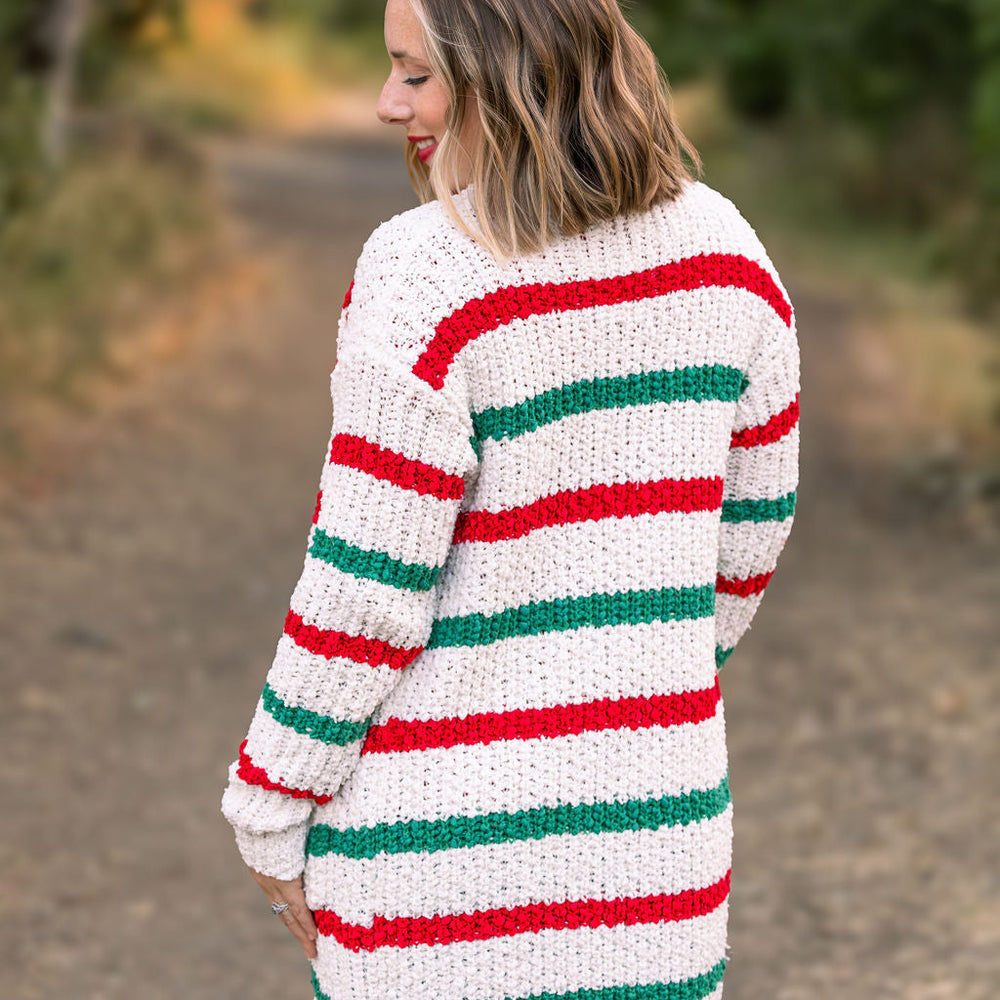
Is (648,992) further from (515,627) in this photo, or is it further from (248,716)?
(248,716)

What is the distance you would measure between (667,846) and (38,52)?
29.1 feet

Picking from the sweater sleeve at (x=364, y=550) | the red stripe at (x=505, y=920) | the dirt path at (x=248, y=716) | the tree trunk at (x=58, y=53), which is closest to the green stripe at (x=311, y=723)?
the sweater sleeve at (x=364, y=550)

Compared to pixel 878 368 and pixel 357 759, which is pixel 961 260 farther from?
pixel 357 759

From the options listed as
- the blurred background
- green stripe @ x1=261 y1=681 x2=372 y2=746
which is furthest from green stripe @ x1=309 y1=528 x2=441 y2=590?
the blurred background

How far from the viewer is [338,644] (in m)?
1.49

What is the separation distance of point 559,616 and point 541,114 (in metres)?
0.54

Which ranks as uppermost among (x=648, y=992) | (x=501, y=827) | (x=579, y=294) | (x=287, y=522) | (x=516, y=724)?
(x=579, y=294)

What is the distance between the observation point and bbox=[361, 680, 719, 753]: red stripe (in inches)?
61.2

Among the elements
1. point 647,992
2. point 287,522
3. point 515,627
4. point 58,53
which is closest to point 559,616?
point 515,627

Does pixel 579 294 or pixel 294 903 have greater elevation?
pixel 579 294

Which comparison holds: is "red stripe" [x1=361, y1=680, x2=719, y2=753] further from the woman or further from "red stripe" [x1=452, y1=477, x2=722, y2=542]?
"red stripe" [x1=452, y1=477, x2=722, y2=542]

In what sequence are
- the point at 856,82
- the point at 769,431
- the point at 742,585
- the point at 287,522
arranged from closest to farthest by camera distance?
the point at 769,431 < the point at 742,585 < the point at 287,522 < the point at 856,82

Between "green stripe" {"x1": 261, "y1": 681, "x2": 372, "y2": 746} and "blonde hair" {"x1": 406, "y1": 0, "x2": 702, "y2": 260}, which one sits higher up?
"blonde hair" {"x1": 406, "y1": 0, "x2": 702, "y2": 260}

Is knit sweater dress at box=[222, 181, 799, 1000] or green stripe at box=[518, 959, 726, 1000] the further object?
green stripe at box=[518, 959, 726, 1000]
